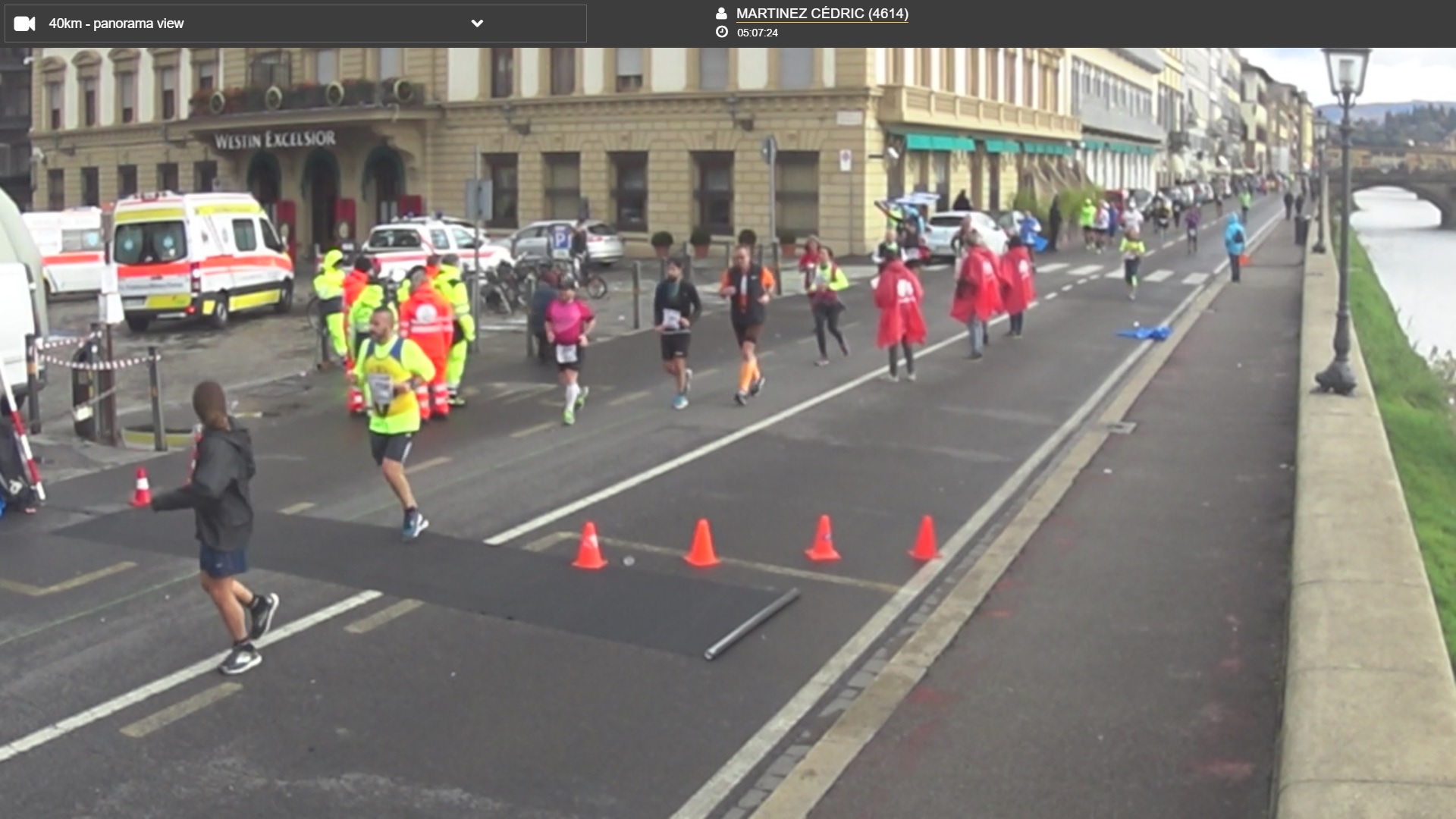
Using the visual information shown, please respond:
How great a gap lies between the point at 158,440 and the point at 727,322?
13.9 m

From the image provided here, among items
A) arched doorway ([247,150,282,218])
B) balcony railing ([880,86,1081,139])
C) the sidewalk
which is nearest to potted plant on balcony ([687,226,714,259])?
balcony railing ([880,86,1081,139])

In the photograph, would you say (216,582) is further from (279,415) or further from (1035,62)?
(1035,62)

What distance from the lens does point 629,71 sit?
1857 inches

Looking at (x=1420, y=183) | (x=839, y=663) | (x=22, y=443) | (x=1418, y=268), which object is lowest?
(x=839, y=663)

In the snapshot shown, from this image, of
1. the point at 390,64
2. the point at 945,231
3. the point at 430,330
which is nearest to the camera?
the point at 430,330

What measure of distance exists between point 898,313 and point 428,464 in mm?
7012

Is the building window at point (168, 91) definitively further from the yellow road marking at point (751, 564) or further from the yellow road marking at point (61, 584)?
the yellow road marking at point (751, 564)

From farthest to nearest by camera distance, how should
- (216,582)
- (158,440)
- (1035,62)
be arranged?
(1035,62) → (158,440) → (216,582)

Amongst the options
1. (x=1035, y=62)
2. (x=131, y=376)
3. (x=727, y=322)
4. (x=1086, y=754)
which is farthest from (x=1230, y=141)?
(x=1086, y=754)

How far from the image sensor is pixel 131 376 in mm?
21953

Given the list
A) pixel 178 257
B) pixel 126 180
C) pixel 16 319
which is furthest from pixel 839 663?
pixel 126 180

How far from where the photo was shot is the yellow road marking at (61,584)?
9992 mm

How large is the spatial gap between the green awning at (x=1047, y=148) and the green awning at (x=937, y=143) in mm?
8622

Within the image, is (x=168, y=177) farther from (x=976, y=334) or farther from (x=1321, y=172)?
(x=1321, y=172)
